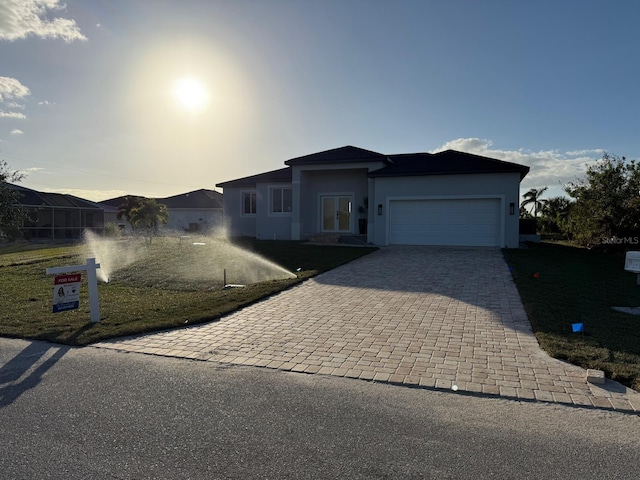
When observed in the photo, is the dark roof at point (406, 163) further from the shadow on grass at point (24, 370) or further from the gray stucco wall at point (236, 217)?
the shadow on grass at point (24, 370)

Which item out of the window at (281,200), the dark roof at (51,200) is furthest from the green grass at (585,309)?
the dark roof at (51,200)

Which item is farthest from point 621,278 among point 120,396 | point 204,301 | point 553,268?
point 120,396

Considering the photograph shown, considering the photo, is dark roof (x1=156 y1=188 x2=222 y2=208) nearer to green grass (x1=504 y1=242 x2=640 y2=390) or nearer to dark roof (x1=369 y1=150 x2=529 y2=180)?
dark roof (x1=369 y1=150 x2=529 y2=180)

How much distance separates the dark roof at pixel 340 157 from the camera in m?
20.2

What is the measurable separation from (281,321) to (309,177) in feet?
53.1

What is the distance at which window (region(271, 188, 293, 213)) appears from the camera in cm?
2298

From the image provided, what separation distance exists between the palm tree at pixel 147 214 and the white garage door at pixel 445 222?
37.3 ft

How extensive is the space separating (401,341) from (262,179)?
18.4 meters

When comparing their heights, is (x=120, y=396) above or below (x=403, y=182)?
below

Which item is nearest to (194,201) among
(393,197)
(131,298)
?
(393,197)

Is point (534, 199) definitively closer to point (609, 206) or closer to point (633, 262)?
point (609, 206)

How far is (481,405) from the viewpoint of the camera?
3912 millimetres

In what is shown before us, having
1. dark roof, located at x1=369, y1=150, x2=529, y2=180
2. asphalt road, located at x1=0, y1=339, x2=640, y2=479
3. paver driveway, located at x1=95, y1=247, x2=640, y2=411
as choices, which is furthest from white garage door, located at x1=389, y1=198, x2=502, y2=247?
asphalt road, located at x1=0, y1=339, x2=640, y2=479

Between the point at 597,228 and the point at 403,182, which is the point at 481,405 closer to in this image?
the point at 403,182
